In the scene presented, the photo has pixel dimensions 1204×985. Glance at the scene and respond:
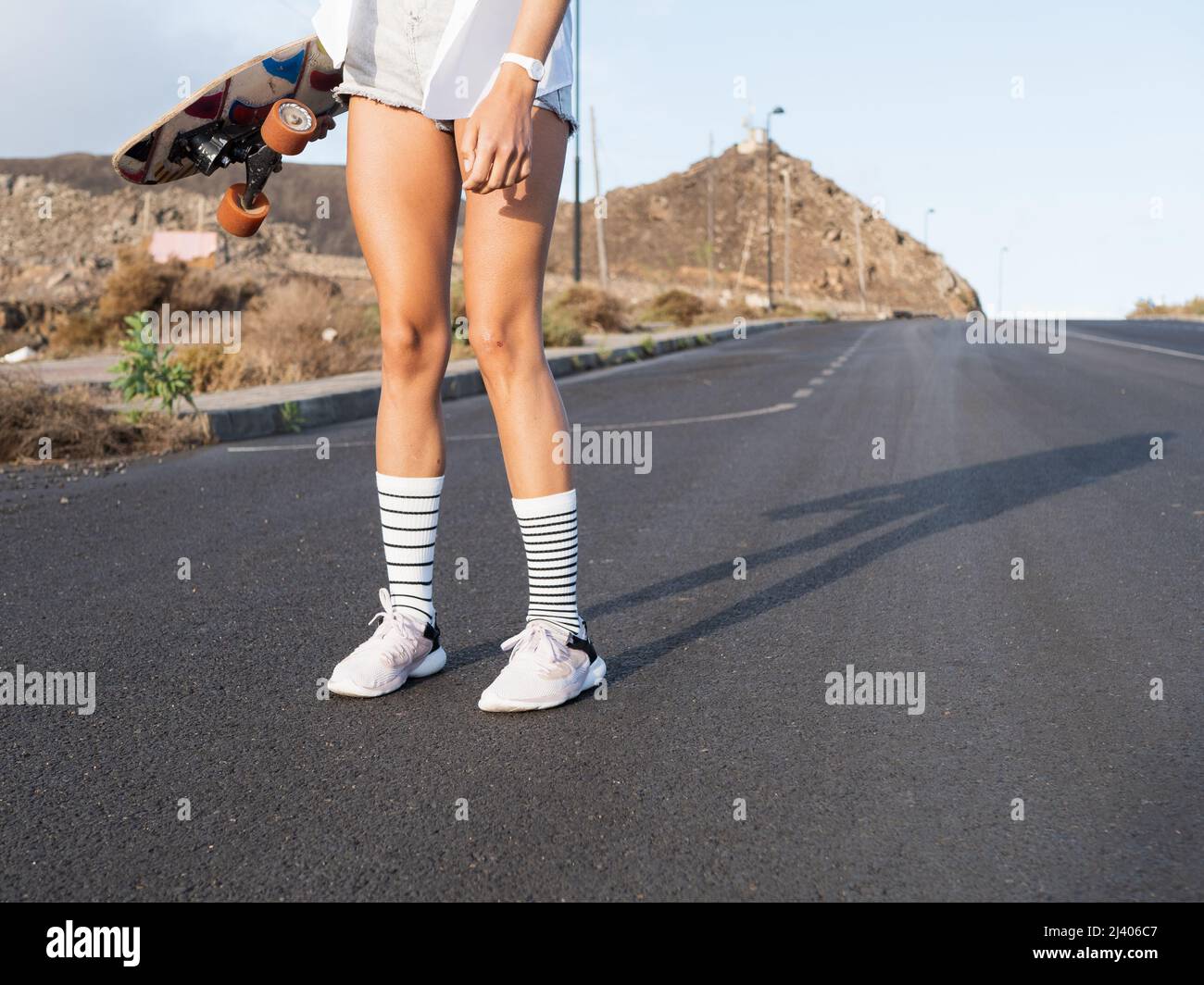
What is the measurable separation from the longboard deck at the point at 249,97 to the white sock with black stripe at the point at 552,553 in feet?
3.73

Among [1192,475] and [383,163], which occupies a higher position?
[383,163]

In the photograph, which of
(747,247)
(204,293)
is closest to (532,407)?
(204,293)

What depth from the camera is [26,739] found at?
8.18 feet

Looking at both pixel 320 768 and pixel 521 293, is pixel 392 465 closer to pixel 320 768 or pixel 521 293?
pixel 521 293

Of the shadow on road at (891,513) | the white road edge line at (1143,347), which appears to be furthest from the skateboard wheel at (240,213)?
the white road edge line at (1143,347)

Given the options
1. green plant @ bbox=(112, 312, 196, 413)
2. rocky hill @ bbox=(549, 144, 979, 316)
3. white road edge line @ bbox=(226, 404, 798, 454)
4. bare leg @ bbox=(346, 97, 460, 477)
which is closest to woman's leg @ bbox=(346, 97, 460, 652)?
bare leg @ bbox=(346, 97, 460, 477)

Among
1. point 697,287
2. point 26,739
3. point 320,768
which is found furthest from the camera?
point 697,287

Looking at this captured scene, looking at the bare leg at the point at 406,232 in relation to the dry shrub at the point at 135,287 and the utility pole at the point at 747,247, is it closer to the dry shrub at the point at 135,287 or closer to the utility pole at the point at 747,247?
the dry shrub at the point at 135,287

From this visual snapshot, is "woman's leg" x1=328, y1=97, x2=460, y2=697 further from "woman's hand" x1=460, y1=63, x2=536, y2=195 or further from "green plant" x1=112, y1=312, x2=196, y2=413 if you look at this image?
"green plant" x1=112, y1=312, x2=196, y2=413

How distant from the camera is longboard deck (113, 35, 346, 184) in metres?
2.99
